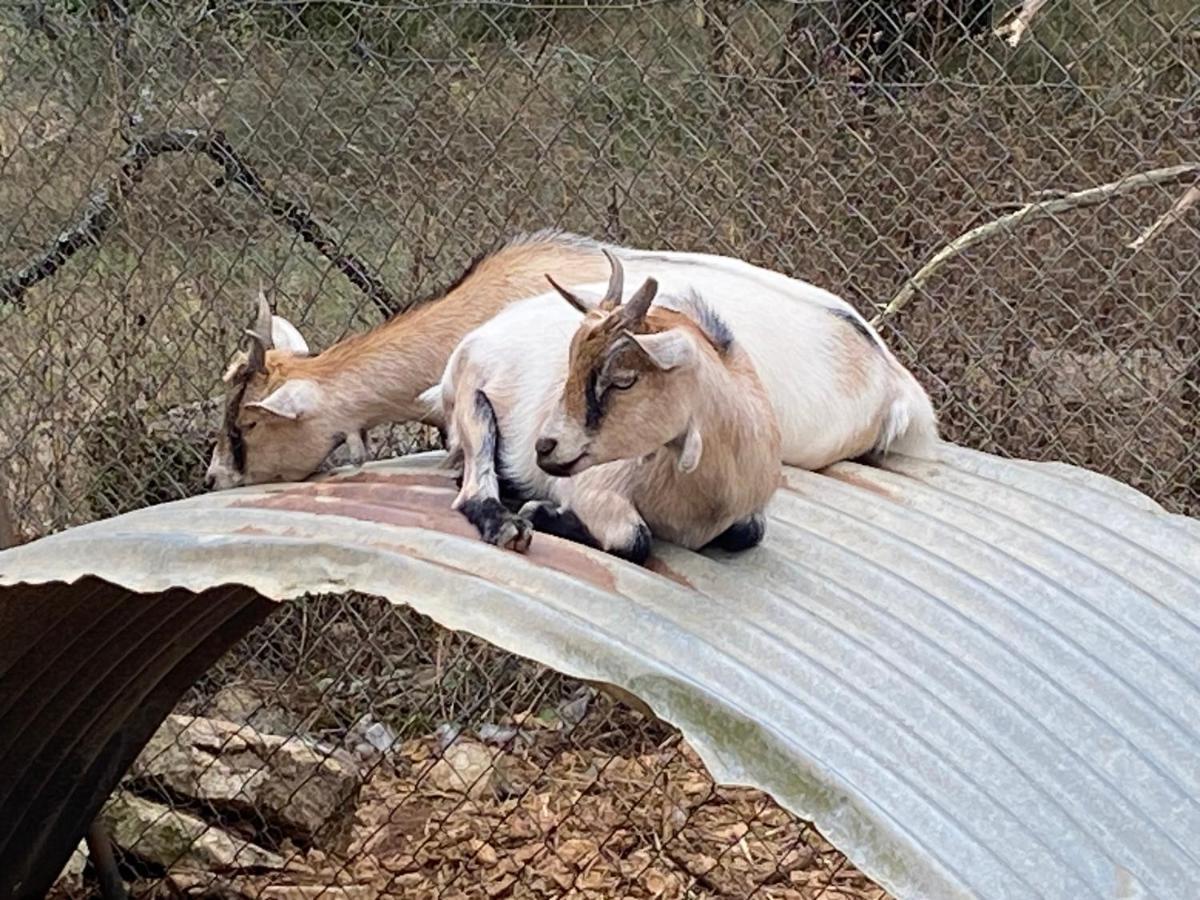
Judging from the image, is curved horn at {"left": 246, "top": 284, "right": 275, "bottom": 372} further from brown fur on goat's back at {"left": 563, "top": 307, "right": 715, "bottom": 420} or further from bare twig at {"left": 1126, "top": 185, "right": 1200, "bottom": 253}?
bare twig at {"left": 1126, "top": 185, "right": 1200, "bottom": 253}

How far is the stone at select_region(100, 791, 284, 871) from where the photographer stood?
4.82m

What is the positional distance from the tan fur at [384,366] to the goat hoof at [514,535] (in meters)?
1.12

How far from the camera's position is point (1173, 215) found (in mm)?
4820

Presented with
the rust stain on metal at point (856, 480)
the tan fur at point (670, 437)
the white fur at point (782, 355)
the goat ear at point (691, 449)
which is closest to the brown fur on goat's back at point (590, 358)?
the tan fur at point (670, 437)

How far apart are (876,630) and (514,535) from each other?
62 cm

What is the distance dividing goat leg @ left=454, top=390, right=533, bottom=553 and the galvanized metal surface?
0.14 ft

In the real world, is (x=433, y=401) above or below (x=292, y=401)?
above

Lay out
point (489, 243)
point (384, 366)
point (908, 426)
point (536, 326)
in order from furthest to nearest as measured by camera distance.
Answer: point (489, 243) → point (384, 366) → point (908, 426) → point (536, 326)

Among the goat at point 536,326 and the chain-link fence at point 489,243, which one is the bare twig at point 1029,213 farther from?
the goat at point 536,326

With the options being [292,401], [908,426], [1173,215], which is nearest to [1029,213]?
[1173,215]

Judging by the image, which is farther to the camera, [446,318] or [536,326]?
[446,318]

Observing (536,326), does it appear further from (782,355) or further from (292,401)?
(292,401)

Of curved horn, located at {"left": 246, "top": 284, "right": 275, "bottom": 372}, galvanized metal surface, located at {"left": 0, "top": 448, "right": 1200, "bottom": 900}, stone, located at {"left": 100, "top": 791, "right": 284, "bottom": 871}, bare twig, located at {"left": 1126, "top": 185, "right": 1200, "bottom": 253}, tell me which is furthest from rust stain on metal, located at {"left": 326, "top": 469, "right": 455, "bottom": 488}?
bare twig, located at {"left": 1126, "top": 185, "right": 1200, "bottom": 253}

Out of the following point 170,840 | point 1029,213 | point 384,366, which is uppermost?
point 1029,213
